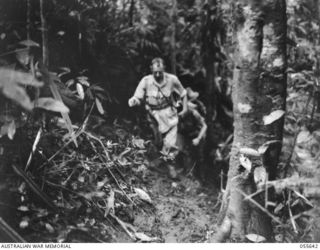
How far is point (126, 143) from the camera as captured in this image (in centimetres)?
341

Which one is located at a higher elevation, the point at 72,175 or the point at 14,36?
the point at 14,36

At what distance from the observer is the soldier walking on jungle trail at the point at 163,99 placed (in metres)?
3.93

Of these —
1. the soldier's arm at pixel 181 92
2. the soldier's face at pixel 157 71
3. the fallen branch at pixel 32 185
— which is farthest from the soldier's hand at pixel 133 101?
the fallen branch at pixel 32 185

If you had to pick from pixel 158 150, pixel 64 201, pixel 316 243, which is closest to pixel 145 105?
pixel 158 150

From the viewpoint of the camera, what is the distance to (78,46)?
355 cm

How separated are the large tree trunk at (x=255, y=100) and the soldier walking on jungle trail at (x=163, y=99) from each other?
1.14 meters

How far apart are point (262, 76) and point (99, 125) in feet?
4.15

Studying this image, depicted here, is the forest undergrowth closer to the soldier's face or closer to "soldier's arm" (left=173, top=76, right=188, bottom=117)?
the soldier's face

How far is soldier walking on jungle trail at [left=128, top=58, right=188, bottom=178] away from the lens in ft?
12.9

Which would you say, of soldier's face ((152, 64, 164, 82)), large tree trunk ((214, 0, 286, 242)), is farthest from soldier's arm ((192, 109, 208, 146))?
large tree trunk ((214, 0, 286, 242))

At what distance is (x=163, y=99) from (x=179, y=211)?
1.07 meters

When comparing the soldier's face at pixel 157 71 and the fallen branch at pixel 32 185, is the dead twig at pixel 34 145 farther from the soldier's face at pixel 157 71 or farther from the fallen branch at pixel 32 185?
the soldier's face at pixel 157 71

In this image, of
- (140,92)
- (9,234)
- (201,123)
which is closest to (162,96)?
(140,92)

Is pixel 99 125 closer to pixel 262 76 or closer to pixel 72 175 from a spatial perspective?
pixel 72 175
